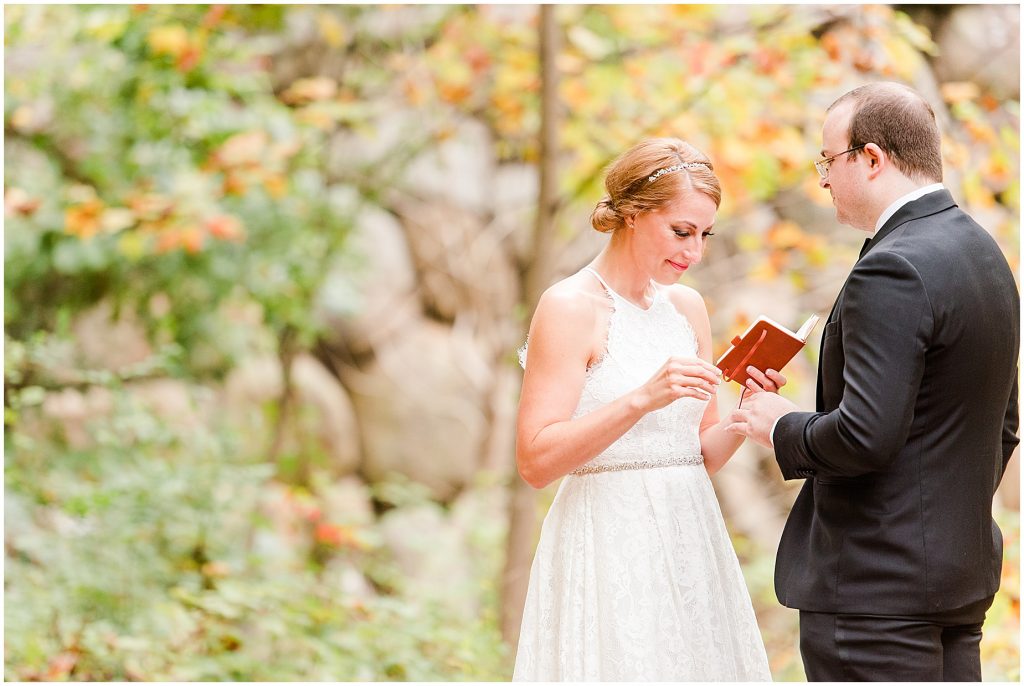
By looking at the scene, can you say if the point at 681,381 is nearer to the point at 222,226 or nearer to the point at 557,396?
the point at 557,396

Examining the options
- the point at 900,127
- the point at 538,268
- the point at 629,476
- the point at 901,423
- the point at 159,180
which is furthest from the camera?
the point at 159,180

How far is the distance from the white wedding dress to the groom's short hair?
2.37 feet

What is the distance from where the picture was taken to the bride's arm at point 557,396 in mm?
2211

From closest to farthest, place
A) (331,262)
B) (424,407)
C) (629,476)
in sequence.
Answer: (629,476)
(331,262)
(424,407)

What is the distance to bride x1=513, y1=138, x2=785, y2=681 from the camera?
7.52 feet

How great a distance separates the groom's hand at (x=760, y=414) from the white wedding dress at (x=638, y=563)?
0.24 metres

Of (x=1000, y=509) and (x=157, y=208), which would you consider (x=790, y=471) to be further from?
(x=1000, y=509)

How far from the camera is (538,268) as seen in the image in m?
4.38

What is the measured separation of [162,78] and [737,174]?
3.12 metres

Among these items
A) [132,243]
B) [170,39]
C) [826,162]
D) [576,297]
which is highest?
[170,39]

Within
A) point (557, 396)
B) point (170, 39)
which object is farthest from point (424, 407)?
point (557, 396)

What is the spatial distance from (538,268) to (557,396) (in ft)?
7.06

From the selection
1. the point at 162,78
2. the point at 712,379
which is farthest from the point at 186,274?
the point at 712,379

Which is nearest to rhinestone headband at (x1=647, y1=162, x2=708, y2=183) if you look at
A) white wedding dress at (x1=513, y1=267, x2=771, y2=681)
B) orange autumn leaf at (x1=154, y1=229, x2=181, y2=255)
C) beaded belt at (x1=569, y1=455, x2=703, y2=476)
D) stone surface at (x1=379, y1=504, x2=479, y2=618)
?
white wedding dress at (x1=513, y1=267, x2=771, y2=681)
